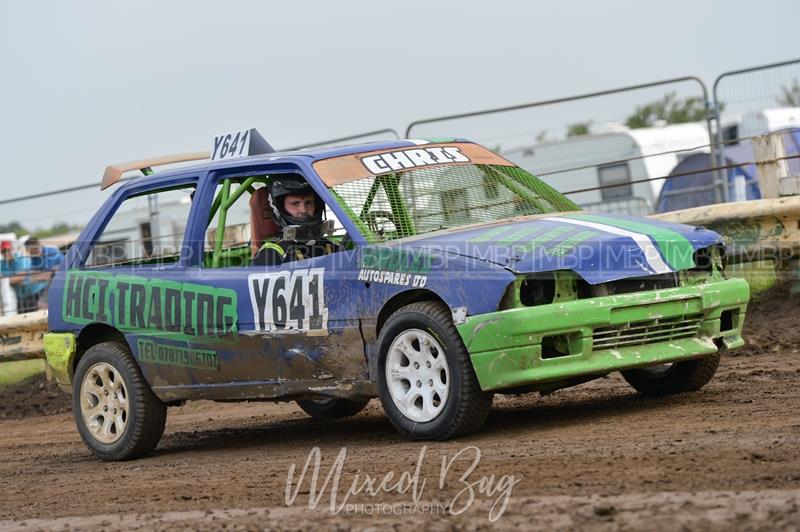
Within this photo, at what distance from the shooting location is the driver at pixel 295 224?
23.5 feet

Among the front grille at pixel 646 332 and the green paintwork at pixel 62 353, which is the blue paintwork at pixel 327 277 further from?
the front grille at pixel 646 332

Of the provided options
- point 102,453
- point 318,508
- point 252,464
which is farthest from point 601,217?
point 102,453

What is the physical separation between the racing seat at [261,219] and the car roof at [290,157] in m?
0.23

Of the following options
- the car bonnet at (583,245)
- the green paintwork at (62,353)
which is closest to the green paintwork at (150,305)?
the green paintwork at (62,353)

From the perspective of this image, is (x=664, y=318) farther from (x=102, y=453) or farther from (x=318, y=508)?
(x=102, y=453)

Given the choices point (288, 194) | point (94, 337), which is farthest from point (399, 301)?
point (94, 337)

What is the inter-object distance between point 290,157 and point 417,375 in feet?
5.63

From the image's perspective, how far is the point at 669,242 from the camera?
6.60 m

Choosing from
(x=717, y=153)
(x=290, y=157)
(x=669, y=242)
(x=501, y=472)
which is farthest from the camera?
(x=717, y=153)

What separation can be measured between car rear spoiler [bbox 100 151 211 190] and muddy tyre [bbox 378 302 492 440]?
9.51ft

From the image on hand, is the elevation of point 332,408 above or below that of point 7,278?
below

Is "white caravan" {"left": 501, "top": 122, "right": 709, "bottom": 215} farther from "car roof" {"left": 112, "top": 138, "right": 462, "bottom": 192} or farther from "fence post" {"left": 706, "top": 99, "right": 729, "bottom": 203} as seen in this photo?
"car roof" {"left": 112, "top": 138, "right": 462, "bottom": 192}

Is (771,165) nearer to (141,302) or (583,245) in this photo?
(583,245)

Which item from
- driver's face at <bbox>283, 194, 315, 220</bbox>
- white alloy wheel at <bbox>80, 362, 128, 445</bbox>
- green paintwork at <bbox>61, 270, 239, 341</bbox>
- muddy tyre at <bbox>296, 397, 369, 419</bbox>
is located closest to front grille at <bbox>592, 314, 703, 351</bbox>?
driver's face at <bbox>283, 194, 315, 220</bbox>
